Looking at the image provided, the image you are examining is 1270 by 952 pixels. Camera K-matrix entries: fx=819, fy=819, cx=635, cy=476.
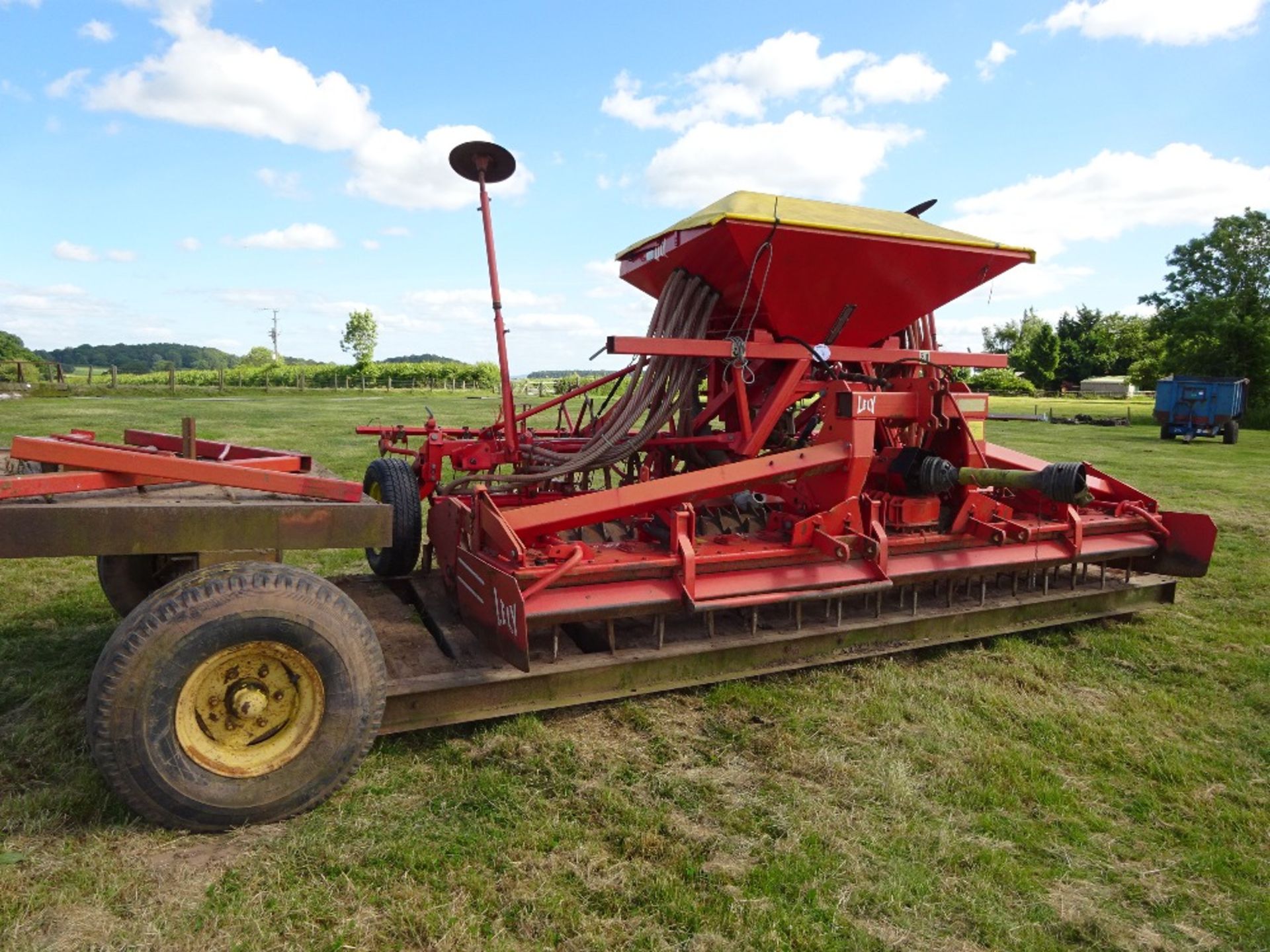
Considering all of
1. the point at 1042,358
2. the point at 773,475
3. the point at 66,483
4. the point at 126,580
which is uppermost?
the point at 1042,358

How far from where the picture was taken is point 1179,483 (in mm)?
11625

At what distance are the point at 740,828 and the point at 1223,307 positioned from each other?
31.7 m

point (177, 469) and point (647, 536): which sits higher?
point (177, 469)

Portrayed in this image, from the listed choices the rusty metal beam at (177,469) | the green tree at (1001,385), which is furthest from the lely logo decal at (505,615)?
the green tree at (1001,385)

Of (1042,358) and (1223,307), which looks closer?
(1223,307)

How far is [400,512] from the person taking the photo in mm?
4770

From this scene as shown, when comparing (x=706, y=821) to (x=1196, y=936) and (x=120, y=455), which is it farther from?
(x=120, y=455)

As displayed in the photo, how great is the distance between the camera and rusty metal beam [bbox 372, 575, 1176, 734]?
321 cm

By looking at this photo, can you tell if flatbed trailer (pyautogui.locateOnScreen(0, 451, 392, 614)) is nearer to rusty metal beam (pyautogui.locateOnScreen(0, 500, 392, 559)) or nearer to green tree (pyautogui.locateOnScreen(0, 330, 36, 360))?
rusty metal beam (pyautogui.locateOnScreen(0, 500, 392, 559))

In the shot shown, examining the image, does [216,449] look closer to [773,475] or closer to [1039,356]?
[773,475]

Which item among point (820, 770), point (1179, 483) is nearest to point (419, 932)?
point (820, 770)

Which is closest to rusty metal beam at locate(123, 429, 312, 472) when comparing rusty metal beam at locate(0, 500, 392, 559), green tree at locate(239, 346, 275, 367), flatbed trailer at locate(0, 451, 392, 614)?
flatbed trailer at locate(0, 451, 392, 614)

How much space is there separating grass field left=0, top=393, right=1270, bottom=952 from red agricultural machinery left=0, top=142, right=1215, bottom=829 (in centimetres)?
21

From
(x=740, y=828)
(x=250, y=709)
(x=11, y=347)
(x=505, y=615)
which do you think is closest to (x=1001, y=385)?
(x=505, y=615)
